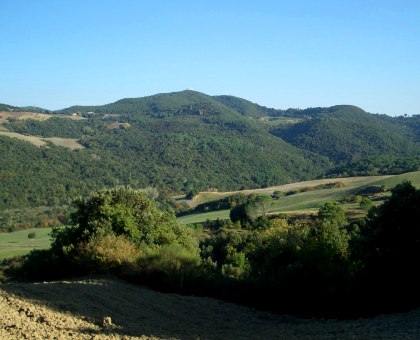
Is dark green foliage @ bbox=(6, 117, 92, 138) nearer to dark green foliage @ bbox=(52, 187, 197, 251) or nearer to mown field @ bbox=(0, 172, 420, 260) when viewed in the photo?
mown field @ bbox=(0, 172, 420, 260)

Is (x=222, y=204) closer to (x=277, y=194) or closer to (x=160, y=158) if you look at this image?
(x=277, y=194)

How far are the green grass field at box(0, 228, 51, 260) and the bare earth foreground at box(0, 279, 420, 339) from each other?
1674 inches

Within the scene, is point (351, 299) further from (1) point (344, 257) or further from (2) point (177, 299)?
(2) point (177, 299)

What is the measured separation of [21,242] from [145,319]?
59705 millimetres

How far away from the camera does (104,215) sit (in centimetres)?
2148

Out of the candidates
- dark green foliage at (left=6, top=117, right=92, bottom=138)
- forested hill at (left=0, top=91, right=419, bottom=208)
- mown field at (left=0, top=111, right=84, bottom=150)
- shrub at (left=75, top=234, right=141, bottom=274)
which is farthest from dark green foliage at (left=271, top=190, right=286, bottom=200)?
dark green foliage at (left=6, top=117, right=92, bottom=138)

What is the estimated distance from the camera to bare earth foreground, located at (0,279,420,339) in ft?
31.6

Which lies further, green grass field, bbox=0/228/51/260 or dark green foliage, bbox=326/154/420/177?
dark green foliage, bbox=326/154/420/177

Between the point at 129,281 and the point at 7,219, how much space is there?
2819 inches

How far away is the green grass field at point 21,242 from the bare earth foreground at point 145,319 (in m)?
42.5

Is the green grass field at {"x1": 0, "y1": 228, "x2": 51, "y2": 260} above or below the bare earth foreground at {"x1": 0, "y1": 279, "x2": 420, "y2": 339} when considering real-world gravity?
below

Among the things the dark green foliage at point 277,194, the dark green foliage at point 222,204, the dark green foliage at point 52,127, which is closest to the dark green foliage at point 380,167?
the dark green foliage at point 277,194

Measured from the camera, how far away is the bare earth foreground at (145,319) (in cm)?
962

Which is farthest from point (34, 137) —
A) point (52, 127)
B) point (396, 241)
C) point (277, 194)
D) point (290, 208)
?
point (396, 241)
